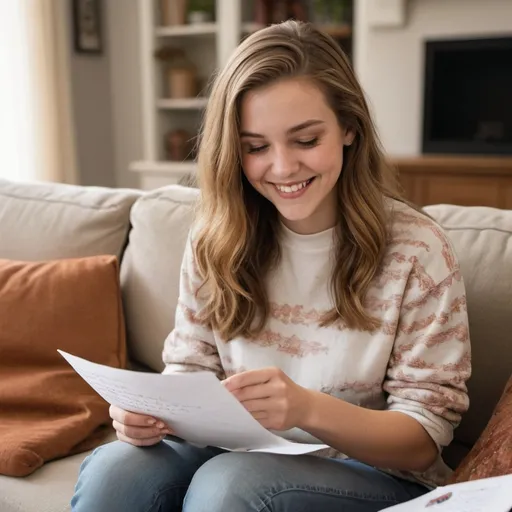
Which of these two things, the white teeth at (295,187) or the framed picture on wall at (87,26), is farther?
the framed picture on wall at (87,26)

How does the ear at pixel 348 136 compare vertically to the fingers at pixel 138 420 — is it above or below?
above

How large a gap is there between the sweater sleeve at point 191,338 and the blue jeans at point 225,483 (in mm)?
155

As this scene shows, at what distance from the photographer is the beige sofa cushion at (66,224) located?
1694 millimetres

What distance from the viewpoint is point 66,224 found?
5.62 ft

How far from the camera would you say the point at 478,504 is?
797 millimetres

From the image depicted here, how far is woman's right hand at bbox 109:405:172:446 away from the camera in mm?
1077

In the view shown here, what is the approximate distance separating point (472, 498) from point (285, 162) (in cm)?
55

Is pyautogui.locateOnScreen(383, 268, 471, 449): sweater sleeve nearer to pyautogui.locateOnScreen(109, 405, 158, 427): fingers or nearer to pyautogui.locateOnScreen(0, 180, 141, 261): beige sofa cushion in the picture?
pyautogui.locateOnScreen(109, 405, 158, 427): fingers

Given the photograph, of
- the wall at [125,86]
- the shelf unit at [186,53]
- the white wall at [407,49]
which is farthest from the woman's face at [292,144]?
the wall at [125,86]

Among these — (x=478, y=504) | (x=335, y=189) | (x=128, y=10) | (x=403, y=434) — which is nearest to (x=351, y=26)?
(x=128, y=10)

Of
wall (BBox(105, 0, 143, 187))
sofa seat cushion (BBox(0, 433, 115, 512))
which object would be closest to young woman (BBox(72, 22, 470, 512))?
sofa seat cushion (BBox(0, 433, 115, 512))

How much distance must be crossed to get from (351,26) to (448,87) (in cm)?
64

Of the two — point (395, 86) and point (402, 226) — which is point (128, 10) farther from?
point (402, 226)

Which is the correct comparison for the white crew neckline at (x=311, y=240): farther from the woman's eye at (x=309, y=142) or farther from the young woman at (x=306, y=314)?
the woman's eye at (x=309, y=142)
